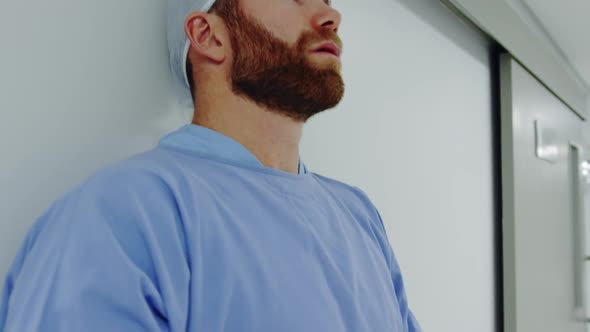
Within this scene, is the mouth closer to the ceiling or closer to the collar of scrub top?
the collar of scrub top

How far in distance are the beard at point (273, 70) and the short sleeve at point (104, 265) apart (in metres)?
0.19

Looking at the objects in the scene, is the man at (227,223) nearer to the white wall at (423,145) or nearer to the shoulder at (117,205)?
the shoulder at (117,205)

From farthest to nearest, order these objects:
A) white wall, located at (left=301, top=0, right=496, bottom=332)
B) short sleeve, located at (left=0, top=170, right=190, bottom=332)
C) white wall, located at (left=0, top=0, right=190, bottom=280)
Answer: white wall, located at (left=301, top=0, right=496, bottom=332), white wall, located at (left=0, top=0, right=190, bottom=280), short sleeve, located at (left=0, top=170, right=190, bottom=332)

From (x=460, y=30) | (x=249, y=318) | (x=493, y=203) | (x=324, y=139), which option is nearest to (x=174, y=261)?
(x=249, y=318)

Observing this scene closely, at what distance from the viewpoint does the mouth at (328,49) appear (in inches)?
24.7

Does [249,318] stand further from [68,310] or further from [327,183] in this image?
[327,183]

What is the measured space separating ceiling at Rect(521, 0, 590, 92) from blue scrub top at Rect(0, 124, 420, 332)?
1.62 meters

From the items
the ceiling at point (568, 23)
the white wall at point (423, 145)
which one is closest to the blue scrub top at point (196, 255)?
the white wall at point (423, 145)

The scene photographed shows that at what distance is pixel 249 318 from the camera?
0.47 meters

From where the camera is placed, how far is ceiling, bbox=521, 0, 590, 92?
1.83 meters

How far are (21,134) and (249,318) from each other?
295 millimetres

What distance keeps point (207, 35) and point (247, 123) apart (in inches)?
4.7

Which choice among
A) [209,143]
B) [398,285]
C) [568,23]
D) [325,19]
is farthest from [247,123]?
[568,23]

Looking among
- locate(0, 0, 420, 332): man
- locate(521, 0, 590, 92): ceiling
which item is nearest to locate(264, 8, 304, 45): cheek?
locate(0, 0, 420, 332): man
